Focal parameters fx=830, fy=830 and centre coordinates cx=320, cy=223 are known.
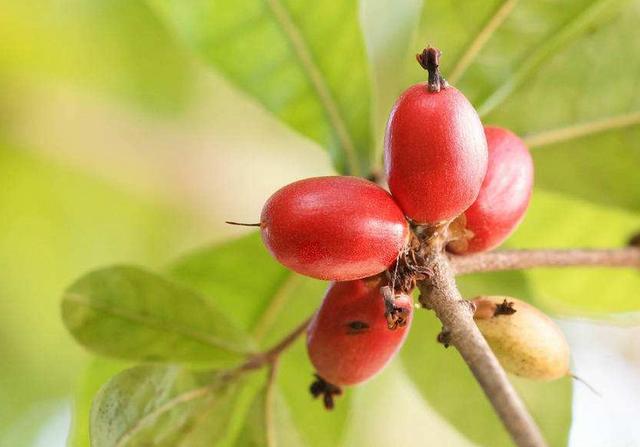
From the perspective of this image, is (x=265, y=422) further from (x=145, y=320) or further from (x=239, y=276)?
(x=239, y=276)

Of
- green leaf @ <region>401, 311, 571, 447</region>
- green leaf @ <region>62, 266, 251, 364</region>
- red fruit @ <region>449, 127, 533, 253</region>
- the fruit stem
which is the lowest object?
green leaf @ <region>401, 311, 571, 447</region>

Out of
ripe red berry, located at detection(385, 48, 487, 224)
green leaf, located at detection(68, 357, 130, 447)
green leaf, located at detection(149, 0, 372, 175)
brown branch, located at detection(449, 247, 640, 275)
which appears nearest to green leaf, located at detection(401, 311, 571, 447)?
brown branch, located at detection(449, 247, 640, 275)

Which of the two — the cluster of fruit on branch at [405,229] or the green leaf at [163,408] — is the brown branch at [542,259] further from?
the green leaf at [163,408]

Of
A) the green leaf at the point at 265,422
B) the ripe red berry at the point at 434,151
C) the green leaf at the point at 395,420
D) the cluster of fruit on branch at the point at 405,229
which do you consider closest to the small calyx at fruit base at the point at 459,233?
the cluster of fruit on branch at the point at 405,229

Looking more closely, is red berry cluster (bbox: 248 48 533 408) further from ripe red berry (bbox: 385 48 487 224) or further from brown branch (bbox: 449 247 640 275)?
brown branch (bbox: 449 247 640 275)

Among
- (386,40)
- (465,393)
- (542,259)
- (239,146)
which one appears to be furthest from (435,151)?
(239,146)
